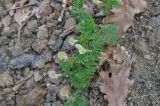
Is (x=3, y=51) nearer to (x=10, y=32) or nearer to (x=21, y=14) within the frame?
(x=10, y=32)

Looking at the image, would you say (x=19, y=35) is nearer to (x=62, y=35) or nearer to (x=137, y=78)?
(x=62, y=35)

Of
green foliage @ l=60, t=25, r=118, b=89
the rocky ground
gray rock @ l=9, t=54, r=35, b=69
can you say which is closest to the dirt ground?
the rocky ground

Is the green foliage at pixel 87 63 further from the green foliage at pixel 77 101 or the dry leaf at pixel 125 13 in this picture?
the dry leaf at pixel 125 13

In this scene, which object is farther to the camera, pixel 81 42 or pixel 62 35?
pixel 62 35

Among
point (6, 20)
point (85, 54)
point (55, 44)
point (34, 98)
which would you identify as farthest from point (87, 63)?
point (6, 20)

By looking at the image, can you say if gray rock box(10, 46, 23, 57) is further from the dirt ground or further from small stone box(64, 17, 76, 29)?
the dirt ground

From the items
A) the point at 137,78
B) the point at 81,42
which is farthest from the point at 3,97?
the point at 137,78
